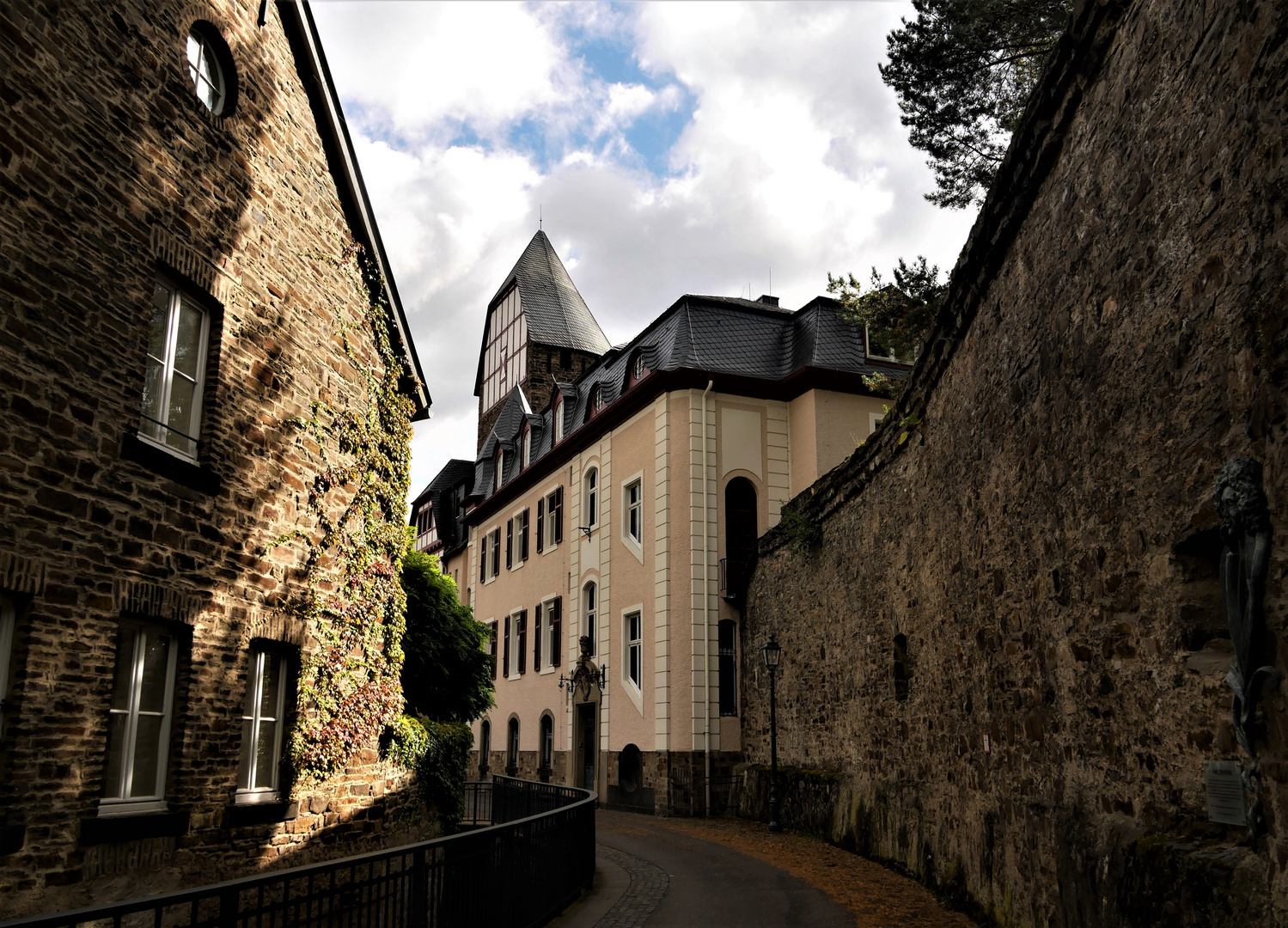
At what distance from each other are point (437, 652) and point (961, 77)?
12.4 meters

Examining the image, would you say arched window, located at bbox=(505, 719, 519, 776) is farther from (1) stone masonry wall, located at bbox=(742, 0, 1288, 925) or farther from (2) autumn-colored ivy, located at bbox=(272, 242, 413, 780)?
(1) stone masonry wall, located at bbox=(742, 0, 1288, 925)

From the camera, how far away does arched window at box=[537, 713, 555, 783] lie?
28062 mm

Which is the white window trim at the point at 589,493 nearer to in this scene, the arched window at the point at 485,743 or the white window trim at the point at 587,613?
the white window trim at the point at 587,613

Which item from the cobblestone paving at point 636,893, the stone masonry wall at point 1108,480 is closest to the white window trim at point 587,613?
the cobblestone paving at point 636,893

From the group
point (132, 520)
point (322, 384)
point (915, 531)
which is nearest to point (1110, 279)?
point (915, 531)

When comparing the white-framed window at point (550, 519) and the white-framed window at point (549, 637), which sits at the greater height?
the white-framed window at point (550, 519)

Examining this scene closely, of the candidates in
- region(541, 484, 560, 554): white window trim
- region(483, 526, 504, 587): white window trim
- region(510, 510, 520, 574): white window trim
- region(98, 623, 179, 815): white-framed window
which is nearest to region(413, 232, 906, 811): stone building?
region(541, 484, 560, 554): white window trim

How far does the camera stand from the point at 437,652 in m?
17.1

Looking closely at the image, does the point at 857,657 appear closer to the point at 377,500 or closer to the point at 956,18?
the point at 377,500

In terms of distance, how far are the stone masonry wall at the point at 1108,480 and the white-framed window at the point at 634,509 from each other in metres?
12.9

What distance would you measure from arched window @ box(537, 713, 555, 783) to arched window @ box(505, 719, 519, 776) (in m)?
2.35

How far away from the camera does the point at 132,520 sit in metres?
7.61

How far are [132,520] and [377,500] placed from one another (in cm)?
451

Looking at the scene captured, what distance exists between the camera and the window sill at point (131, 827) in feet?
22.6
